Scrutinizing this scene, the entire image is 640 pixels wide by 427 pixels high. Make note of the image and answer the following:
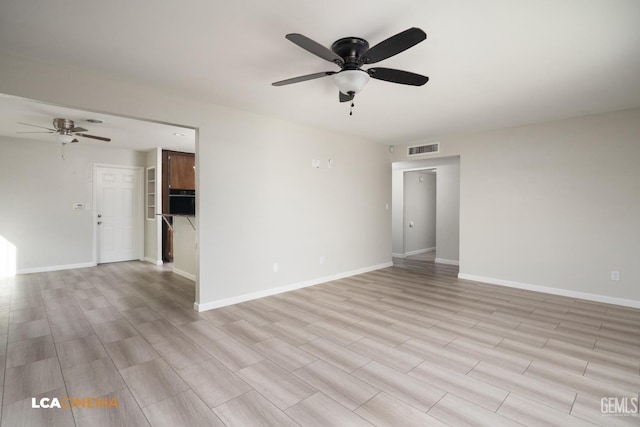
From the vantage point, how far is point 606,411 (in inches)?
74.2

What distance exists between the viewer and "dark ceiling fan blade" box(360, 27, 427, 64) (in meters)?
1.75

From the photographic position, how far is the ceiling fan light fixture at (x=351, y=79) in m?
2.32

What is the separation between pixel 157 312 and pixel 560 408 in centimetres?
393

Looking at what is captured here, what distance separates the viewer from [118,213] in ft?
23.0

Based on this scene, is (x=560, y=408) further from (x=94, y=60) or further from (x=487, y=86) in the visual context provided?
(x=94, y=60)

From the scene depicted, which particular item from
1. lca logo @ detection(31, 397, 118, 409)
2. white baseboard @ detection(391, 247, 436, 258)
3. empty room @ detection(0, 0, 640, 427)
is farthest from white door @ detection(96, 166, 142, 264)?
white baseboard @ detection(391, 247, 436, 258)

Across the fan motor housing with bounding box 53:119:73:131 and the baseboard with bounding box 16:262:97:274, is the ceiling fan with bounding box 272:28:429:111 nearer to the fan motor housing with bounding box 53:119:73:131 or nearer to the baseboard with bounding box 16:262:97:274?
the fan motor housing with bounding box 53:119:73:131

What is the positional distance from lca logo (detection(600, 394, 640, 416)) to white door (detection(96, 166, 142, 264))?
8245 mm

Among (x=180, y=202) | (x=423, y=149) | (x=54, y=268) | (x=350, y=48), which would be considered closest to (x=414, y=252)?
(x=423, y=149)

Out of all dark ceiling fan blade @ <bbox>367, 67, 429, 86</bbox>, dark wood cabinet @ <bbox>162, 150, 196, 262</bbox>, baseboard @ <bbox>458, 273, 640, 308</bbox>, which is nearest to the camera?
dark ceiling fan blade @ <bbox>367, 67, 429, 86</bbox>

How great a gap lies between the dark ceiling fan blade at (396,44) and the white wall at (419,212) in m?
6.39

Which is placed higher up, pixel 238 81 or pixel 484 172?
pixel 238 81

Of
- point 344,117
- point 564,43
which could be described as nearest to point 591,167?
point 564,43

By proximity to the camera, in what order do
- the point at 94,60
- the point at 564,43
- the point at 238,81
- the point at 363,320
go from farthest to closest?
the point at 363,320, the point at 238,81, the point at 94,60, the point at 564,43
